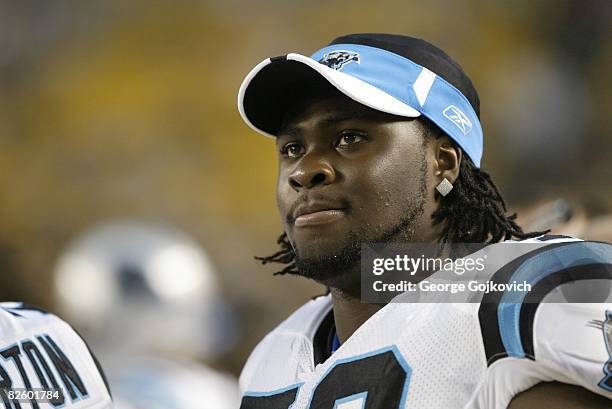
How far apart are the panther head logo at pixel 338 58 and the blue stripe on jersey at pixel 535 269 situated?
0.60 metres

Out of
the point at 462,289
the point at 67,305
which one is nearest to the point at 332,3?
the point at 67,305

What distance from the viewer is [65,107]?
5645 millimetres

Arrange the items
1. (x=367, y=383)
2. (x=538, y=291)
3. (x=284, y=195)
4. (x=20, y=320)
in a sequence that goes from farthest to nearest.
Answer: (x=20, y=320) < (x=284, y=195) < (x=367, y=383) < (x=538, y=291)

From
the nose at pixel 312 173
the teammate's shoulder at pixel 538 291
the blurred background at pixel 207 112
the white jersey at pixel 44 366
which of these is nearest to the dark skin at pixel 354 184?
the nose at pixel 312 173

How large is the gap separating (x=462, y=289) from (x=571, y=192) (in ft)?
8.14

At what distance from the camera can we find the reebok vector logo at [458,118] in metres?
1.86

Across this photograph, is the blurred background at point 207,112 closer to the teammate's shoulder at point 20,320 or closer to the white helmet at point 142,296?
the white helmet at point 142,296

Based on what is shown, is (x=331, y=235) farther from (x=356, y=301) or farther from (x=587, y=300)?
(x=587, y=300)

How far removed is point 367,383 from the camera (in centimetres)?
158


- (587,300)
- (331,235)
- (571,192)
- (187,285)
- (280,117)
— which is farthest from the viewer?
(187,285)

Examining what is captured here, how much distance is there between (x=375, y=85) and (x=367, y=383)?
1.90 feet

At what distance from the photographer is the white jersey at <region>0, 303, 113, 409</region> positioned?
6.11ft

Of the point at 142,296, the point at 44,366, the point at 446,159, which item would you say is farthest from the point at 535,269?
the point at 142,296

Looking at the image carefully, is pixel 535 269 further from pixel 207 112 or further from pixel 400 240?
pixel 207 112
